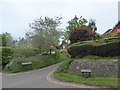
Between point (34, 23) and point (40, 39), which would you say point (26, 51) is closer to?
point (40, 39)

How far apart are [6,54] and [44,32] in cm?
678

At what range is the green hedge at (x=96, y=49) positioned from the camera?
927 cm

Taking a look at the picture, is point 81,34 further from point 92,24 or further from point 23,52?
point 92,24

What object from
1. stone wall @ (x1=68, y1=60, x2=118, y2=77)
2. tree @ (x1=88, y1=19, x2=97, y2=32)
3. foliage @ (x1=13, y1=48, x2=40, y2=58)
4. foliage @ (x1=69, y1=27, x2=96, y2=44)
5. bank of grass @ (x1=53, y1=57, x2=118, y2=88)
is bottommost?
bank of grass @ (x1=53, y1=57, x2=118, y2=88)

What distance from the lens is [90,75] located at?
347 inches

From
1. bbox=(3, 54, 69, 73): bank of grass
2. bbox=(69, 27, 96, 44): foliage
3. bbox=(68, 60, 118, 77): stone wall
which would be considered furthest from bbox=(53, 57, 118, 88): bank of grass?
bbox=(3, 54, 69, 73): bank of grass

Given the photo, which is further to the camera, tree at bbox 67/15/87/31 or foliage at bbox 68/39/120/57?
tree at bbox 67/15/87/31

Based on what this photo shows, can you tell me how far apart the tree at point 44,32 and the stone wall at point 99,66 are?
761 centimetres

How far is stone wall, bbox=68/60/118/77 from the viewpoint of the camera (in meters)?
8.63

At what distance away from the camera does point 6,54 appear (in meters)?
18.3

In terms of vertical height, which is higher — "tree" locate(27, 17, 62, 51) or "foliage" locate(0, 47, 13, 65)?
"tree" locate(27, 17, 62, 51)

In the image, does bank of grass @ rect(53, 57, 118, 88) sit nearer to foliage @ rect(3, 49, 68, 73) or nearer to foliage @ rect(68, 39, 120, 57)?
foliage @ rect(68, 39, 120, 57)

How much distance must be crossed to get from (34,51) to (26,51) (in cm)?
175

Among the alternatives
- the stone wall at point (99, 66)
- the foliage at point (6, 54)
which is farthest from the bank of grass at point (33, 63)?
the stone wall at point (99, 66)
